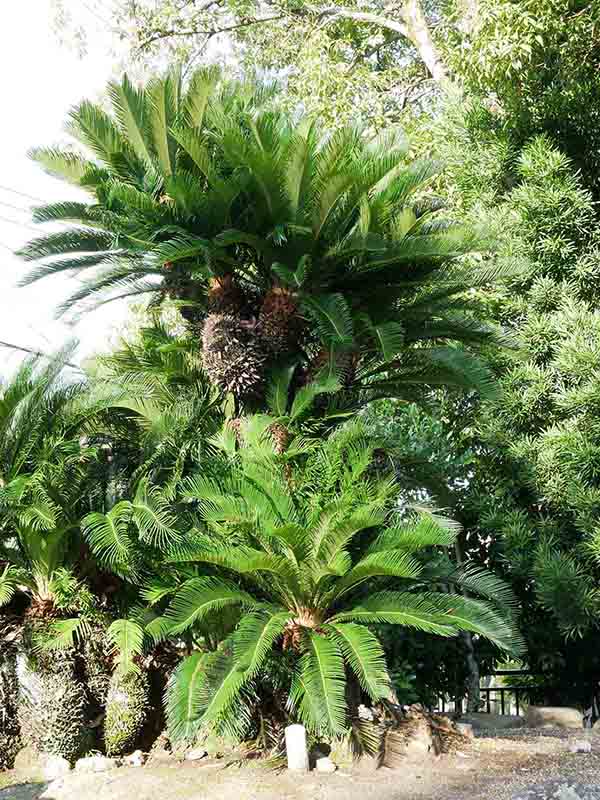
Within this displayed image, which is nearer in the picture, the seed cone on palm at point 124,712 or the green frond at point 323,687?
the green frond at point 323,687

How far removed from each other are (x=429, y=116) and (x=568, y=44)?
462 cm

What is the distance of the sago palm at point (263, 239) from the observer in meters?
7.84

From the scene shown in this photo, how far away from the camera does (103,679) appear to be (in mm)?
8156

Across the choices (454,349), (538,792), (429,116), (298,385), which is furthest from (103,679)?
(429,116)

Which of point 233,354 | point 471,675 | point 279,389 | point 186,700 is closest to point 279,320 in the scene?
point 233,354

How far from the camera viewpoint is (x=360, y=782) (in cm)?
667

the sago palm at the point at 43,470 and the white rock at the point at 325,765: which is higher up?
the sago palm at the point at 43,470

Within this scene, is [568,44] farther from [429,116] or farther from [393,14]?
[393,14]

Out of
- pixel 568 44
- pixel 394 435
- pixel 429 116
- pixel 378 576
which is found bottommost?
pixel 378 576

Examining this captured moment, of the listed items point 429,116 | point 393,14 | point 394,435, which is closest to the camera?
point 394,435

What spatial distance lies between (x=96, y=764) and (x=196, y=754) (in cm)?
87

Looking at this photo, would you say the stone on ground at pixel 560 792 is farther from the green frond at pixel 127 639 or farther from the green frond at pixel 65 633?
the green frond at pixel 65 633

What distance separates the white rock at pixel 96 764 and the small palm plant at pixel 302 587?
3.27ft

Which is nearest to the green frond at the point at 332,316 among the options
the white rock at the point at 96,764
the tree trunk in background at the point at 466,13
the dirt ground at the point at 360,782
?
the dirt ground at the point at 360,782
